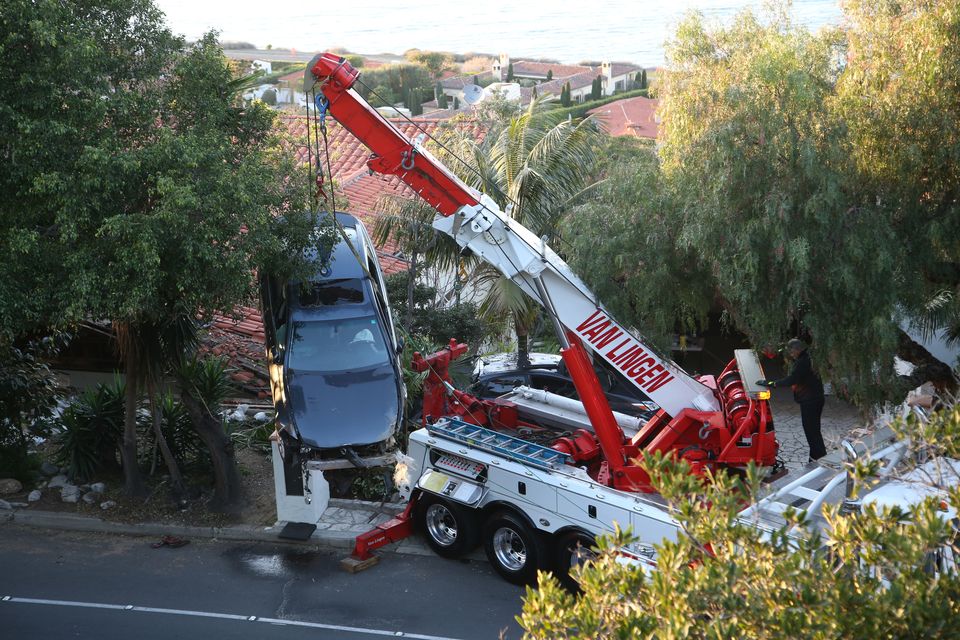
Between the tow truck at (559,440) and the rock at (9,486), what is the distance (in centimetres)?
604

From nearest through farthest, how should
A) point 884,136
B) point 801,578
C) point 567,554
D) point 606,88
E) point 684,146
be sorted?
point 801,578 < point 567,554 < point 884,136 < point 684,146 < point 606,88

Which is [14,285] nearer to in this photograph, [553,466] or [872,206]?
[553,466]

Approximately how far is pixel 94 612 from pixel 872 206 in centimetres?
956

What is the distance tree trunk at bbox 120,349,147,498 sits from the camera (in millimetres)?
11844

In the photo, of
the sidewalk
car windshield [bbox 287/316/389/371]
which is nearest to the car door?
car windshield [bbox 287/316/389/371]

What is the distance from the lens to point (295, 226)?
11.4m

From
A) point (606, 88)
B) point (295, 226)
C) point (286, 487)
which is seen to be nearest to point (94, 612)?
point (286, 487)

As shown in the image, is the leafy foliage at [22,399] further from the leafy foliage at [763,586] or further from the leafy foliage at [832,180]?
the leafy foliage at [763,586]

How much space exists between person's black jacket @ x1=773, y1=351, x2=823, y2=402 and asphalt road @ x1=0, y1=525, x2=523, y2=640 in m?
3.90

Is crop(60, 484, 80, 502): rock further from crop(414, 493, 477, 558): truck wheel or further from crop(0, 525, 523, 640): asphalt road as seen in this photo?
crop(414, 493, 477, 558): truck wheel

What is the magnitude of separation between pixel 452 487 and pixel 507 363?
17.3 feet

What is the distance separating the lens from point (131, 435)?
12289mm

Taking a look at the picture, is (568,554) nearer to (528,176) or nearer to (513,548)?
(513,548)

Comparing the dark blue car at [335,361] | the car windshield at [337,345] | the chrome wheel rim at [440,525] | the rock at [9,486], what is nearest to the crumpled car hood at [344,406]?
the dark blue car at [335,361]
